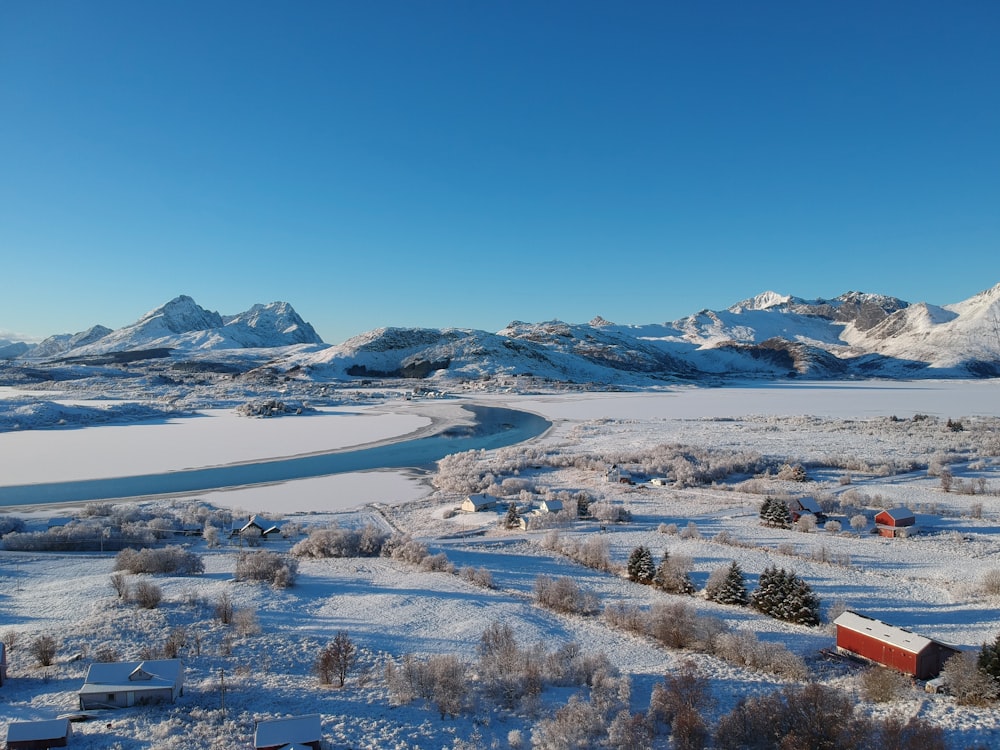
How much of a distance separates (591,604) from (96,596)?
45.1 ft

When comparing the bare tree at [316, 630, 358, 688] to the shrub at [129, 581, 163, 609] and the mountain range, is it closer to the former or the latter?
the shrub at [129, 581, 163, 609]

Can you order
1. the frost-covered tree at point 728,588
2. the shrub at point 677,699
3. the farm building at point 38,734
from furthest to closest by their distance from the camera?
the frost-covered tree at point 728,588
the shrub at point 677,699
the farm building at point 38,734

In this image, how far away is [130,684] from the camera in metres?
10.9

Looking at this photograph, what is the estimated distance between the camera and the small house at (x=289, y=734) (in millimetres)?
9109

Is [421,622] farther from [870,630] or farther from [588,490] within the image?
[588,490]

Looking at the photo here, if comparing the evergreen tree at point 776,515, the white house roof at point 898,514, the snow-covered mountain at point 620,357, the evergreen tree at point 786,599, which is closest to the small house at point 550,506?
the evergreen tree at point 776,515

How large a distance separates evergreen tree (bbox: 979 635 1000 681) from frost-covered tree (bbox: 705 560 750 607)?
599cm

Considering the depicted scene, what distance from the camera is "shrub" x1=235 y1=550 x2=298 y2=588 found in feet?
60.5

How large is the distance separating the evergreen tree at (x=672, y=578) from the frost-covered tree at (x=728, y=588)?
718mm

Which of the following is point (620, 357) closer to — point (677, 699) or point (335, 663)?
point (335, 663)

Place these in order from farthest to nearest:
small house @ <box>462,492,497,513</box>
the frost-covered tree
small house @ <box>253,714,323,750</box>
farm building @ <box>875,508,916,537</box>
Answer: small house @ <box>462,492,497,513</box>, farm building @ <box>875,508,916,537</box>, the frost-covered tree, small house @ <box>253,714,323,750</box>

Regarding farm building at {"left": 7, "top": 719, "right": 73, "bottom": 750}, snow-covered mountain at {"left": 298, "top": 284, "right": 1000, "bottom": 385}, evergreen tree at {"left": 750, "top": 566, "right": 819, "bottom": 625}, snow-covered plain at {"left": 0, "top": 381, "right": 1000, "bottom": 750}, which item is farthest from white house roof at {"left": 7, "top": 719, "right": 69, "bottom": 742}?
snow-covered mountain at {"left": 298, "top": 284, "right": 1000, "bottom": 385}

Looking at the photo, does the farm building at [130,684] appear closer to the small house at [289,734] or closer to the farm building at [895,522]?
the small house at [289,734]

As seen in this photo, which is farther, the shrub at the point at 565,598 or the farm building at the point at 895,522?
the farm building at the point at 895,522
